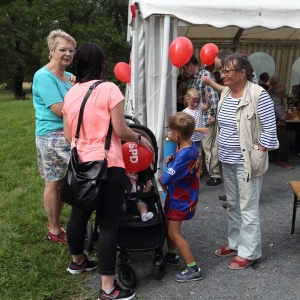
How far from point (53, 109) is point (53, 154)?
0.40 meters

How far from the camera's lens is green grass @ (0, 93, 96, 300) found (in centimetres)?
272

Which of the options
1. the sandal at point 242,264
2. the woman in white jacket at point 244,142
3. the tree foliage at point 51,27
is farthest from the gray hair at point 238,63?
the tree foliage at point 51,27

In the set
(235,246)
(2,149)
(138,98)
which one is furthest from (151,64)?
(2,149)

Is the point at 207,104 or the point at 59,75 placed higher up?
the point at 59,75

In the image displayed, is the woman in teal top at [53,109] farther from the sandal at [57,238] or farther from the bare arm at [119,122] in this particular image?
the bare arm at [119,122]

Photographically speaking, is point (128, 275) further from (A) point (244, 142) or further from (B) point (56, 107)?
(B) point (56, 107)

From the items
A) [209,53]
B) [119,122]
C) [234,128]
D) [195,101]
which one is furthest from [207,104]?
[119,122]

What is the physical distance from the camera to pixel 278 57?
33.0 feet

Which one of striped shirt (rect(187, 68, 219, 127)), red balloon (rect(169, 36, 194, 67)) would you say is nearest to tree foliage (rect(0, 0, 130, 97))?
striped shirt (rect(187, 68, 219, 127))

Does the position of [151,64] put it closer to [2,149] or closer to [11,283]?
[11,283]

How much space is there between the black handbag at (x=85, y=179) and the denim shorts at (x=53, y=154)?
0.81 m

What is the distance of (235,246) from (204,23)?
2.75 metres

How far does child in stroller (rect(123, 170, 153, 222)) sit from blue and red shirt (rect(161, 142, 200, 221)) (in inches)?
6.9

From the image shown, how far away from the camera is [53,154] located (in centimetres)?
320
